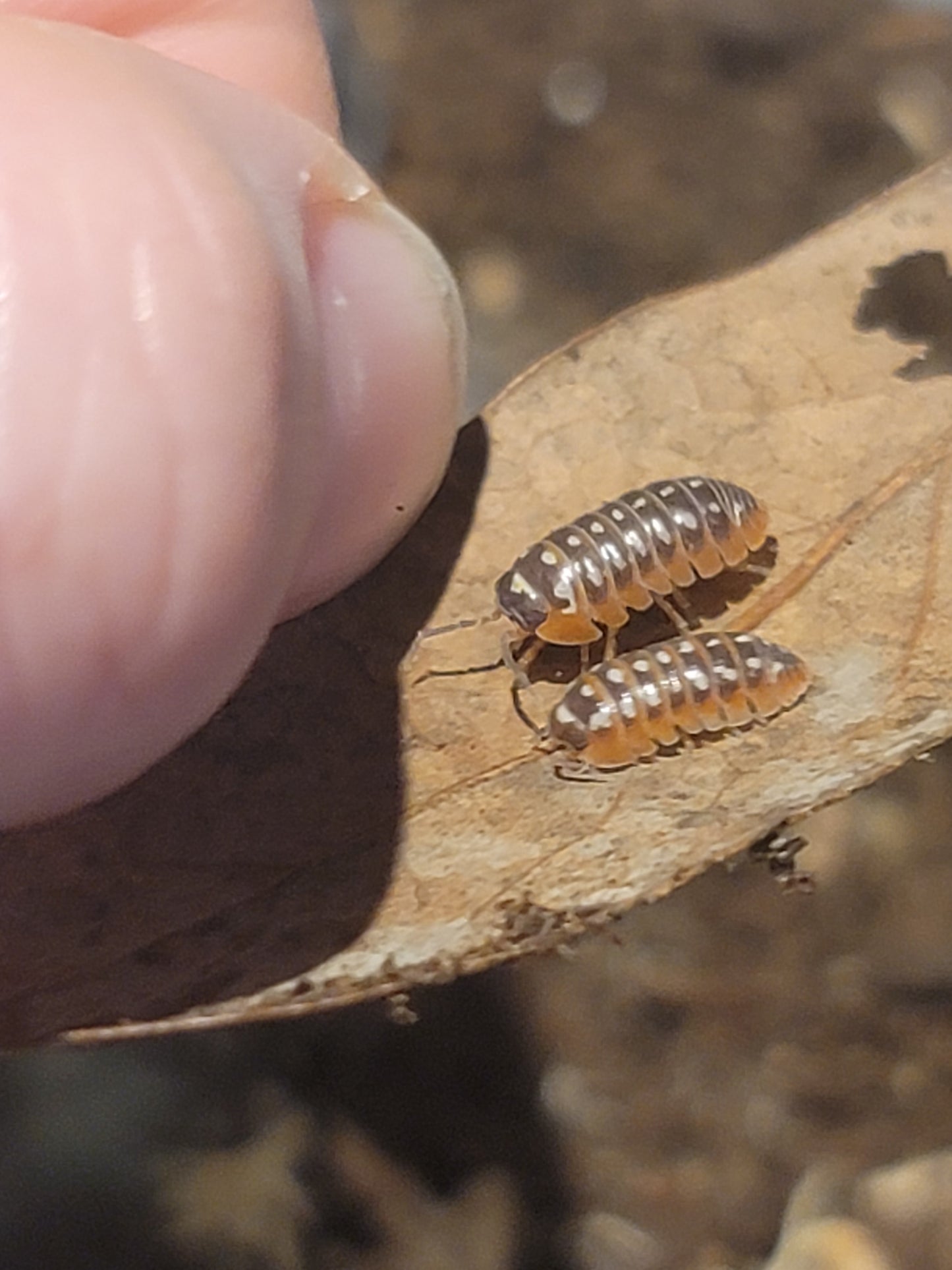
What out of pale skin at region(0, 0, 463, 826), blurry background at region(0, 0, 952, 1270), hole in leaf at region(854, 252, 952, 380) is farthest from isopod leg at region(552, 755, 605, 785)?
blurry background at region(0, 0, 952, 1270)

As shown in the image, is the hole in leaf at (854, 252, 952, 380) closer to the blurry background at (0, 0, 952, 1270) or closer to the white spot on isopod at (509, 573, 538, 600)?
the white spot on isopod at (509, 573, 538, 600)

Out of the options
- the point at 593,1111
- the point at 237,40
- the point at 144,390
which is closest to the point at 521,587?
the point at 144,390

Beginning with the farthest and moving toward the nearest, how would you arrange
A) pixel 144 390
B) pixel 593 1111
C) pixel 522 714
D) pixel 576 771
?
pixel 593 1111 → pixel 522 714 → pixel 576 771 → pixel 144 390

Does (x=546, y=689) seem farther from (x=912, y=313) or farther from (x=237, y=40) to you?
(x=237, y=40)

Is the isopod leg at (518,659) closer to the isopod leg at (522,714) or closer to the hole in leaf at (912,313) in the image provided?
the isopod leg at (522,714)

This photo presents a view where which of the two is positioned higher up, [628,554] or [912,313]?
[912,313]

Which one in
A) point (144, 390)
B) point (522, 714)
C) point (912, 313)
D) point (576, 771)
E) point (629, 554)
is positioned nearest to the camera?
point (144, 390)
